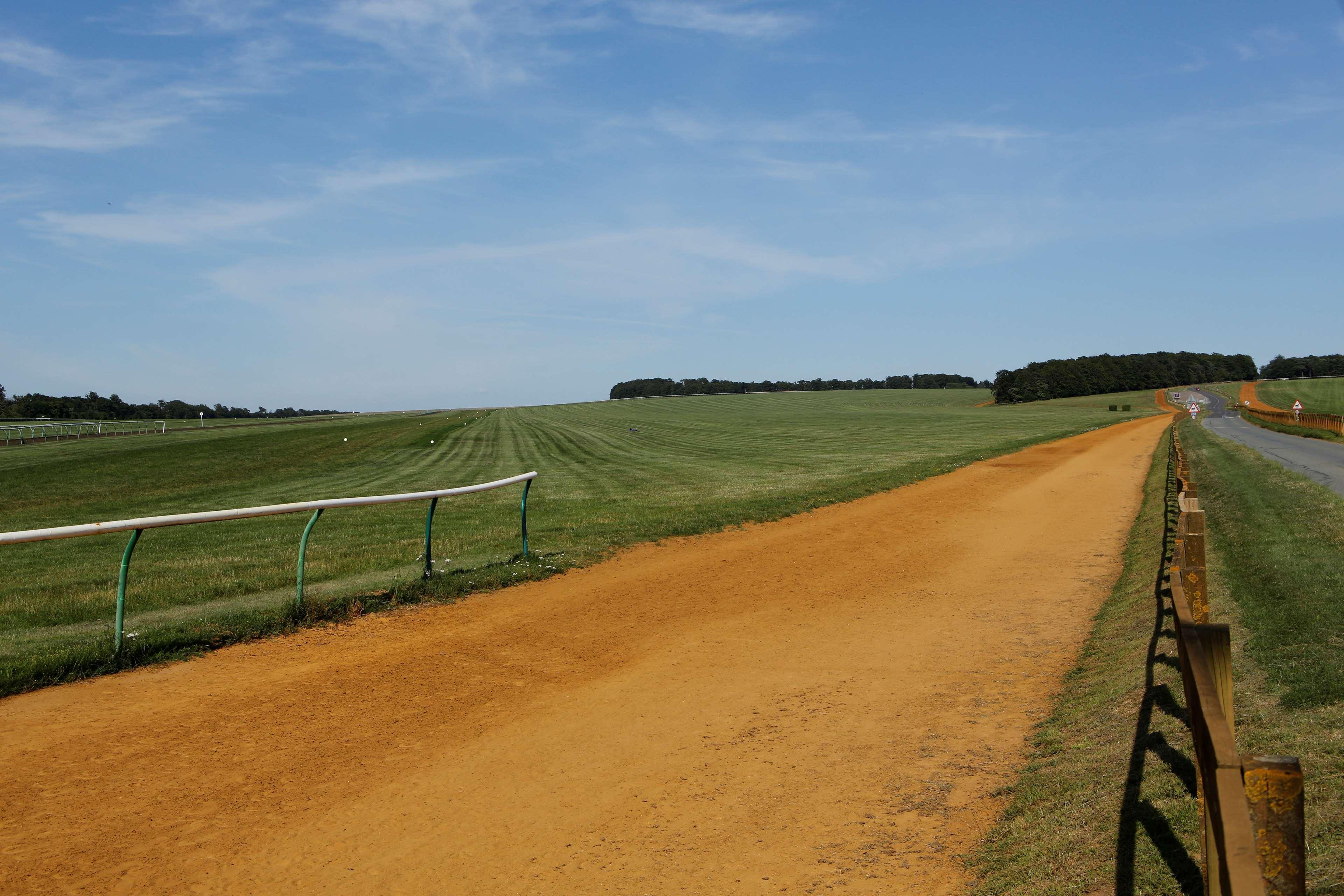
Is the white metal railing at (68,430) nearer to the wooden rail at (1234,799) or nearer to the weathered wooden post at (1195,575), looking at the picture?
the weathered wooden post at (1195,575)

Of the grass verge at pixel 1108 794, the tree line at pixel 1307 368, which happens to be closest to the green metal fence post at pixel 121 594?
the grass verge at pixel 1108 794

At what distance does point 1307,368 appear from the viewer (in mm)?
161125

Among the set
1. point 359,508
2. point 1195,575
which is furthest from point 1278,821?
point 359,508

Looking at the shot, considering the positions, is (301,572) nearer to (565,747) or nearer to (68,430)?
(565,747)

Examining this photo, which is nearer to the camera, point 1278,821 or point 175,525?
point 1278,821

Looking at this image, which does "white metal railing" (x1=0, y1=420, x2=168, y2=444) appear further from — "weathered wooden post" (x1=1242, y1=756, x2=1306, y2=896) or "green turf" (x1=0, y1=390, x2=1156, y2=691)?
"weathered wooden post" (x1=1242, y1=756, x2=1306, y2=896)

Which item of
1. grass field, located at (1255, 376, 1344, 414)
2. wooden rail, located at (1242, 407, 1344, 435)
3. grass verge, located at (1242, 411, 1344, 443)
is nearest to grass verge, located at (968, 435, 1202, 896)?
grass verge, located at (1242, 411, 1344, 443)

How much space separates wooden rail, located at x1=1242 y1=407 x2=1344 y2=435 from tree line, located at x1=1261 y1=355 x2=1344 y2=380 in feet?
373

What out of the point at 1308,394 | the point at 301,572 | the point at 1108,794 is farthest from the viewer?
the point at 1308,394

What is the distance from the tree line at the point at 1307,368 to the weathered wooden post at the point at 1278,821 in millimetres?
183103

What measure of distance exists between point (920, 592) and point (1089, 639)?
9.34ft

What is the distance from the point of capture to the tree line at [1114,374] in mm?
123062

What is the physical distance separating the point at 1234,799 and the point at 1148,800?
106 inches

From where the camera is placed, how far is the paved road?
20375 millimetres
